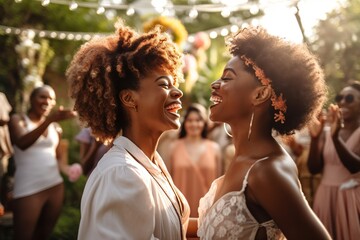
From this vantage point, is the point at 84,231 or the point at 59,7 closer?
the point at 84,231

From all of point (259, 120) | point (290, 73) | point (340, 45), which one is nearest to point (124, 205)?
point (259, 120)

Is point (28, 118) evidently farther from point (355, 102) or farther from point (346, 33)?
point (346, 33)

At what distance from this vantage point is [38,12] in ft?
48.4

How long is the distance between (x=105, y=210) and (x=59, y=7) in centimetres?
1473

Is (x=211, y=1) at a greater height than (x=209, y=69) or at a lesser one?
greater

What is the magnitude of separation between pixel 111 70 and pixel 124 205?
2.12 feet

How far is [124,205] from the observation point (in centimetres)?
213

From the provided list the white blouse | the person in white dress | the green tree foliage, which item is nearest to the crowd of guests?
the white blouse

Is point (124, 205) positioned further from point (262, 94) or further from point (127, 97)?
point (262, 94)

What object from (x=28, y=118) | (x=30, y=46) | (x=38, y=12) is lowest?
(x=28, y=118)

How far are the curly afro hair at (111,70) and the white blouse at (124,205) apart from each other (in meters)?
0.25

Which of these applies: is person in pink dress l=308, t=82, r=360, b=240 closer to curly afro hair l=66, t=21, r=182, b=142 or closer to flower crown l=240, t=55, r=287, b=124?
flower crown l=240, t=55, r=287, b=124

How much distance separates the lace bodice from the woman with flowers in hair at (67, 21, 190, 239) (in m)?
0.15

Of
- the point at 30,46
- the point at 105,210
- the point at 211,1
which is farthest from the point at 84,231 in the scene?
the point at 211,1
